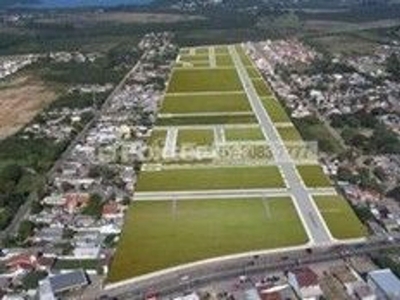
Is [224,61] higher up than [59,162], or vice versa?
[59,162]

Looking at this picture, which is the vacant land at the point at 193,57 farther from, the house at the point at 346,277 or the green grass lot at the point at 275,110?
the house at the point at 346,277

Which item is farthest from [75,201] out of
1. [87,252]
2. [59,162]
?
[59,162]

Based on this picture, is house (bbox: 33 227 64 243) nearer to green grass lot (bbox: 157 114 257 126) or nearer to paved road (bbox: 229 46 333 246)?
paved road (bbox: 229 46 333 246)

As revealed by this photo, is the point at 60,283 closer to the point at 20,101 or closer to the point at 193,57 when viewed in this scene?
the point at 20,101

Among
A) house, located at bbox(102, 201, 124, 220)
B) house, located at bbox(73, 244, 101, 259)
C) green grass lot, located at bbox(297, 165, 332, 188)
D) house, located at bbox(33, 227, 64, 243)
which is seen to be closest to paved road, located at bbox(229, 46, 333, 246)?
green grass lot, located at bbox(297, 165, 332, 188)

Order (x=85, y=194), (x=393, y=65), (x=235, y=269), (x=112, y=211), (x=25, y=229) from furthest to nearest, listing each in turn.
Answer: (x=393, y=65) → (x=85, y=194) → (x=112, y=211) → (x=25, y=229) → (x=235, y=269)

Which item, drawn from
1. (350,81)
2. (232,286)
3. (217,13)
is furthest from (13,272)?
(217,13)
